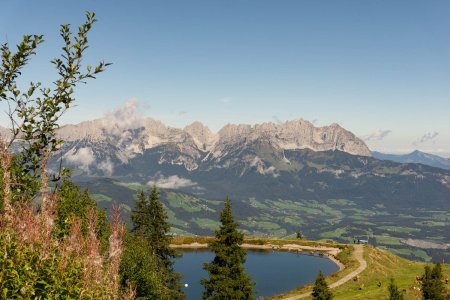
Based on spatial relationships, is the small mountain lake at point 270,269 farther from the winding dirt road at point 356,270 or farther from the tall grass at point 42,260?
the tall grass at point 42,260

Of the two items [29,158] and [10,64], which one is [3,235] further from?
[10,64]

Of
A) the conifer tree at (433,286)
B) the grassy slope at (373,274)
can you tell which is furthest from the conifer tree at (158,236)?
the conifer tree at (433,286)

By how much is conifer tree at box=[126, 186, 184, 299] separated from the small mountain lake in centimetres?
889

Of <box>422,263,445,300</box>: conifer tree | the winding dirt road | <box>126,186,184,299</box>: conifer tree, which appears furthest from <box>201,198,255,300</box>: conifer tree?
the winding dirt road

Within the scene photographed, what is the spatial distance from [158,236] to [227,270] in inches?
1251

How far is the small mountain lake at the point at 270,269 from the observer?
89.6 m

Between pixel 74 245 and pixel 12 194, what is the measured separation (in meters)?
2.71

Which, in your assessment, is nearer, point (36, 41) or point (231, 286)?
point (36, 41)

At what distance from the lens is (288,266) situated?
107 m

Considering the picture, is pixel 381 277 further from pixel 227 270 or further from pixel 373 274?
pixel 227 270

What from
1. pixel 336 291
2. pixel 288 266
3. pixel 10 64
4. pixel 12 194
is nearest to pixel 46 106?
pixel 10 64

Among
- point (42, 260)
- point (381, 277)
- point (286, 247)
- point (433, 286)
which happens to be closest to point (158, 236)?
point (433, 286)

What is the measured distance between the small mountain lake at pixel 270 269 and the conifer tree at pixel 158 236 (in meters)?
8.89

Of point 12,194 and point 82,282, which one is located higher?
point 12,194
